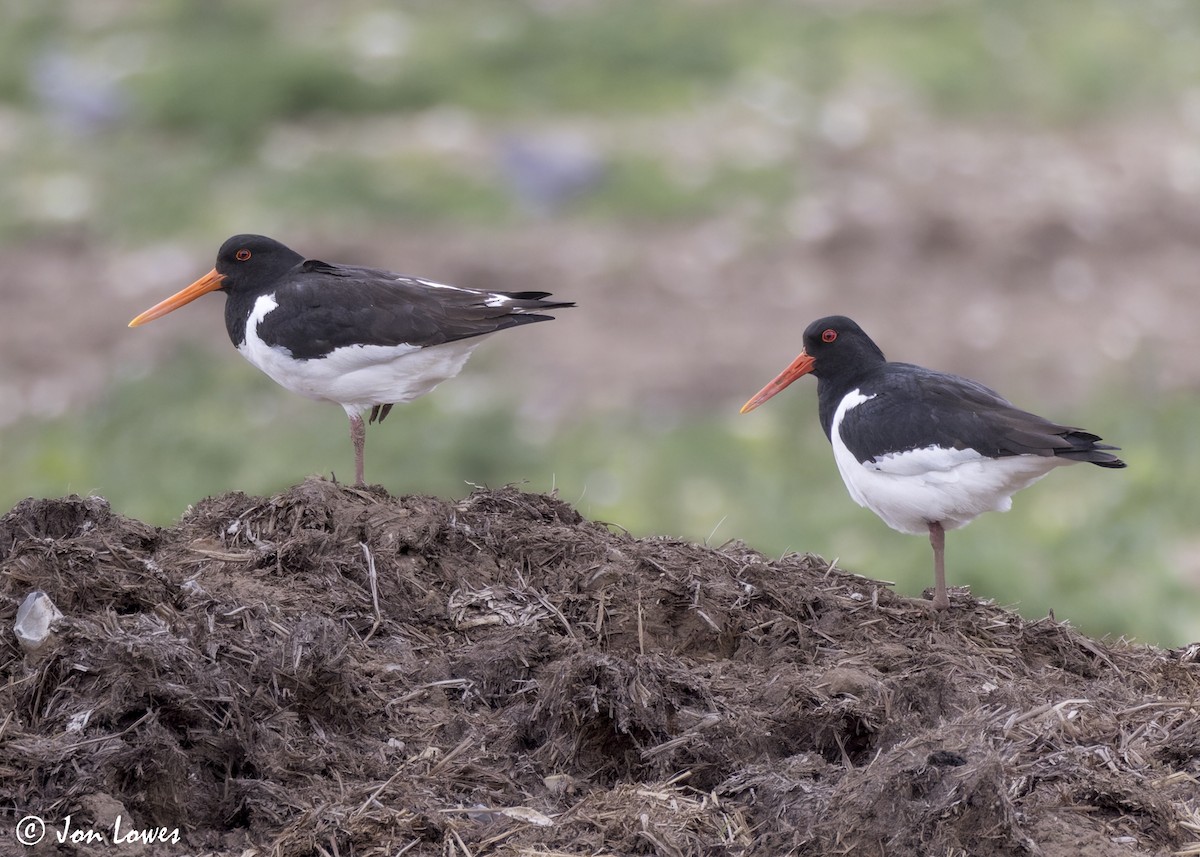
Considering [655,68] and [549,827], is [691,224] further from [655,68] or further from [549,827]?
[549,827]

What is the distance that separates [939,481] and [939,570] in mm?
377

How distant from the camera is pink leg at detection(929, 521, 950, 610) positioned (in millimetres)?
6578

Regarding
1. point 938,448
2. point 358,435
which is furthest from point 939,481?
point 358,435

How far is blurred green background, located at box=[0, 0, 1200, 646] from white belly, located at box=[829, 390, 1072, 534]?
409 cm

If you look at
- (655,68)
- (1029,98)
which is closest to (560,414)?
(655,68)

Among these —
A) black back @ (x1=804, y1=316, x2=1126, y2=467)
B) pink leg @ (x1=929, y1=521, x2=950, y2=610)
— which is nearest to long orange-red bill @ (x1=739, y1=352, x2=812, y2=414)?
black back @ (x1=804, y1=316, x2=1126, y2=467)

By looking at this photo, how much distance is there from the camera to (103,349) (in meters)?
16.0

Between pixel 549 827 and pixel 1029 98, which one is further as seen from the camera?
pixel 1029 98

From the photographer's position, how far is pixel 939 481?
6.87m

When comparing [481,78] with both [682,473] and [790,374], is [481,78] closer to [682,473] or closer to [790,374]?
[682,473]

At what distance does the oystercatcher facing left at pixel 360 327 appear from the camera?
746cm

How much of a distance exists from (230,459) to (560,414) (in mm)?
3191

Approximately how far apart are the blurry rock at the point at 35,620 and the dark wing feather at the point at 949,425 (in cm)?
344

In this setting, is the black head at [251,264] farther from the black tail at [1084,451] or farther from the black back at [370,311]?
the black tail at [1084,451]
